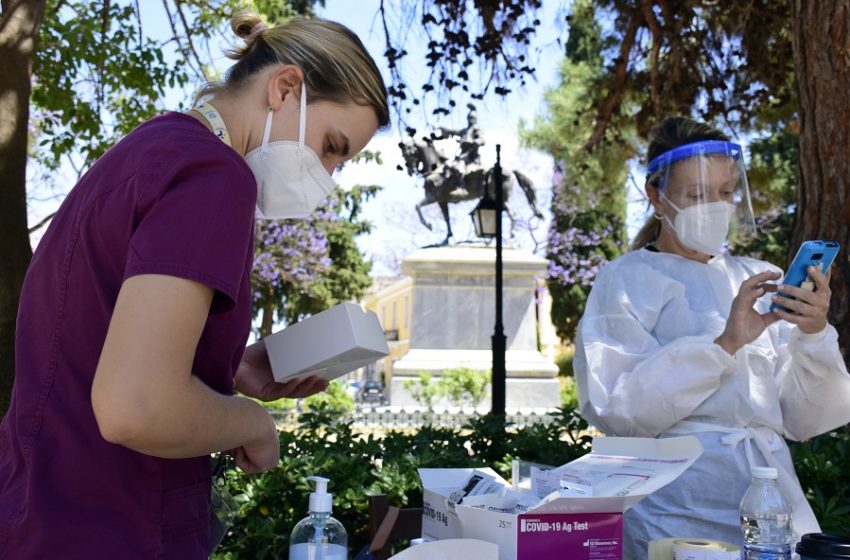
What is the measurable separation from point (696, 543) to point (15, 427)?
1.16 meters

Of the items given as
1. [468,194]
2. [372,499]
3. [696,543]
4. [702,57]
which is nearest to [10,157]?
[372,499]

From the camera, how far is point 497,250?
377 inches

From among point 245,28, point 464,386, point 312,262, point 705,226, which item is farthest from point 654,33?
point 312,262

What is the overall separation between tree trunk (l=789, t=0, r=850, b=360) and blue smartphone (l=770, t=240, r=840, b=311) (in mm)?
1867

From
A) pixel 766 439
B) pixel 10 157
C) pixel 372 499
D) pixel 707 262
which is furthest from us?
pixel 10 157

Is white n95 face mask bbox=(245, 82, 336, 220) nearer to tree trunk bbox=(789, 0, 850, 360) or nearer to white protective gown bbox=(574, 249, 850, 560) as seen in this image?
white protective gown bbox=(574, 249, 850, 560)

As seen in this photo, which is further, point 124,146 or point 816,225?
point 816,225

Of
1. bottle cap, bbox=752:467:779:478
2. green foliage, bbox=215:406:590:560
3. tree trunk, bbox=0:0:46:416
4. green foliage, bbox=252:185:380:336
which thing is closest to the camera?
bottle cap, bbox=752:467:779:478

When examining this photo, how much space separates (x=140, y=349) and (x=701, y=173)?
1.89m

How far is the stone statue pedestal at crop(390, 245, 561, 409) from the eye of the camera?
45.6 ft

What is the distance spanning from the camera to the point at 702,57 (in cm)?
774

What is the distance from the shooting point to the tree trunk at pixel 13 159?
413 cm

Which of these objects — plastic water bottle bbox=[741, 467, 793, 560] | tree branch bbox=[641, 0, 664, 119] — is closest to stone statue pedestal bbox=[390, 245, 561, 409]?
tree branch bbox=[641, 0, 664, 119]

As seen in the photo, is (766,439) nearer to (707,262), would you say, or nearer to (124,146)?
(707,262)
